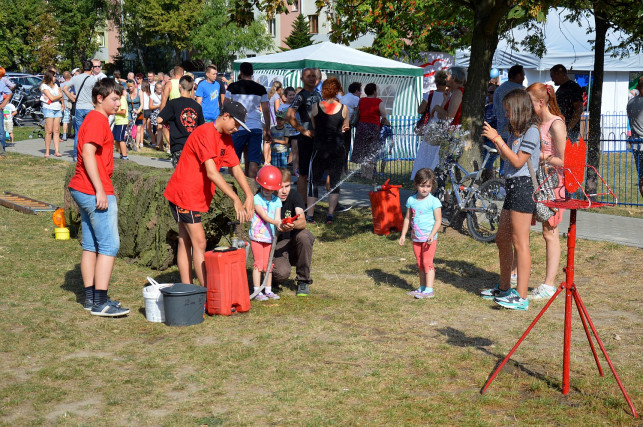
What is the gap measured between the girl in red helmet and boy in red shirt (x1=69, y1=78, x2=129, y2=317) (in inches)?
49.8

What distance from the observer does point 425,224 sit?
7570 mm

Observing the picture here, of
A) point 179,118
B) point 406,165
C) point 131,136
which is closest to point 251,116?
point 179,118

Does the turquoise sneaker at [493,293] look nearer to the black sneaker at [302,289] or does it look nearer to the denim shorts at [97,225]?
the black sneaker at [302,289]

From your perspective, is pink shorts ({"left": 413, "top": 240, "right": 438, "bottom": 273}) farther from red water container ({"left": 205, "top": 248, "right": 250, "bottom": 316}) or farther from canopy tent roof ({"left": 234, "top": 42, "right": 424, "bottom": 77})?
canopy tent roof ({"left": 234, "top": 42, "right": 424, "bottom": 77})

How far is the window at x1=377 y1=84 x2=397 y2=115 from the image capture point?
2172cm

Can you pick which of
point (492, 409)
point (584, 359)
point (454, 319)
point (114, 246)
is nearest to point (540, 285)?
point (454, 319)

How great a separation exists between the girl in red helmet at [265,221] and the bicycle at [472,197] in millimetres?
3871

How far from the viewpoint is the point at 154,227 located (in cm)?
859

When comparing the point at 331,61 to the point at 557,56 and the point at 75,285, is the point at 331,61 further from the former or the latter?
the point at 75,285

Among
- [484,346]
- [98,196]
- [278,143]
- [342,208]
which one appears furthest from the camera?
[278,143]

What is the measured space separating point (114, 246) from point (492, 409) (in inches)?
143

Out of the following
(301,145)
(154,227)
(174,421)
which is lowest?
(174,421)

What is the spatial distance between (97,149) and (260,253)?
1.78m

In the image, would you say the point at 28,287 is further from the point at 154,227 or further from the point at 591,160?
the point at 591,160
